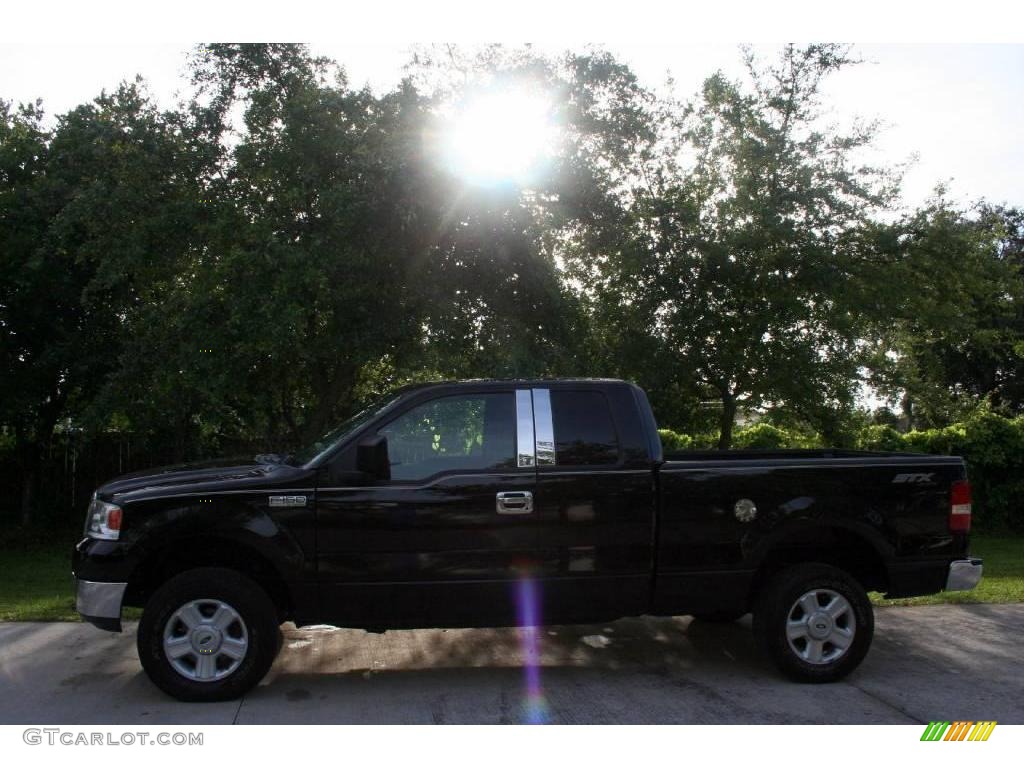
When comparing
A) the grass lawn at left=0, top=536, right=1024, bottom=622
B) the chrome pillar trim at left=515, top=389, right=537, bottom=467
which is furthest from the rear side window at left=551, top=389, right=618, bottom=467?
the grass lawn at left=0, top=536, right=1024, bottom=622

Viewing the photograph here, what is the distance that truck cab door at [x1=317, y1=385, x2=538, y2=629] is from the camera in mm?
5691

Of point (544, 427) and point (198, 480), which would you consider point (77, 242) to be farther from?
point (544, 427)

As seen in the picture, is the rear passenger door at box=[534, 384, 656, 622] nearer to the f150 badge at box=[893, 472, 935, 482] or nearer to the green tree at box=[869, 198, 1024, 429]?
the f150 badge at box=[893, 472, 935, 482]

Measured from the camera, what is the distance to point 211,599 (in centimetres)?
557

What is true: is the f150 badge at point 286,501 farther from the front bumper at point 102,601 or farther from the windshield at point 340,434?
the front bumper at point 102,601

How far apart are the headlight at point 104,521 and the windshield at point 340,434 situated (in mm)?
1121

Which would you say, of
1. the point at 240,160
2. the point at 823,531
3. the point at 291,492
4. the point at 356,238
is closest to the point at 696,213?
the point at 356,238

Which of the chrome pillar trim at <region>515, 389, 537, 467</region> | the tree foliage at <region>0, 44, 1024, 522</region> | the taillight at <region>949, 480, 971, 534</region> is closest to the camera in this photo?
the chrome pillar trim at <region>515, 389, 537, 467</region>

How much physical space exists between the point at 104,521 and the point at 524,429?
265 centimetres

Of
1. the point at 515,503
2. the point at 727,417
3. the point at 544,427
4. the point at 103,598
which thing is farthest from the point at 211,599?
the point at 727,417

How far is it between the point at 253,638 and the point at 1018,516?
1440 cm

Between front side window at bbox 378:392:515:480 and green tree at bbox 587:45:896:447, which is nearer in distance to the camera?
front side window at bbox 378:392:515:480

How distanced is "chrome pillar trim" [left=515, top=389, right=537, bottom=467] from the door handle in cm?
20

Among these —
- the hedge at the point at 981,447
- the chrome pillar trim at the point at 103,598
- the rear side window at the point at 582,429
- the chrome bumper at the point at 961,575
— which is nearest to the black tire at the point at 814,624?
the chrome bumper at the point at 961,575
